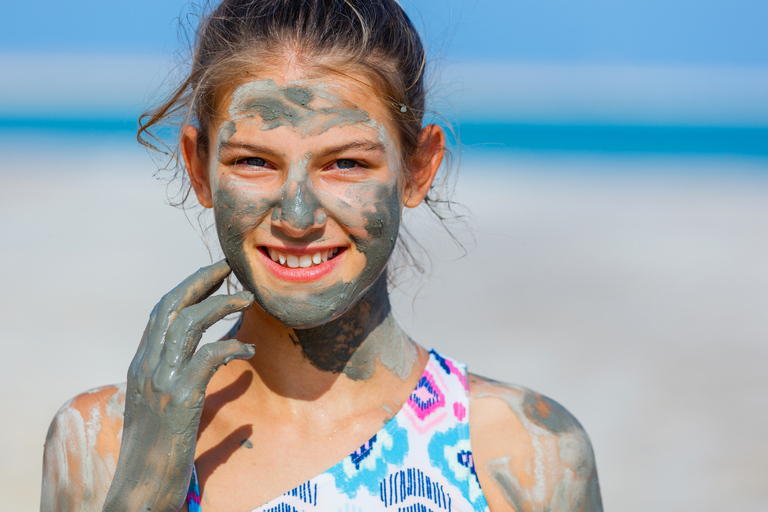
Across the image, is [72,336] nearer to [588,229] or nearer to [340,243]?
[340,243]

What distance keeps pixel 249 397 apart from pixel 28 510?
377 cm

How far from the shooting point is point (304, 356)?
105 inches

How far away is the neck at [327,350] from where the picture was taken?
267 centimetres

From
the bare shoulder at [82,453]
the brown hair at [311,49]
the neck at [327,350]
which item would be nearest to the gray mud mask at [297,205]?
the brown hair at [311,49]

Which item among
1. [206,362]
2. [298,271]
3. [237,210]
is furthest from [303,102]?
[206,362]

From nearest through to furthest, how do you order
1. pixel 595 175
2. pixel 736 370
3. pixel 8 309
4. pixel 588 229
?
pixel 736 370 → pixel 8 309 → pixel 588 229 → pixel 595 175

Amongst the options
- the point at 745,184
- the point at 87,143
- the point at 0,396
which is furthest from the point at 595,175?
the point at 0,396

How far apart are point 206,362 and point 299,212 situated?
515mm

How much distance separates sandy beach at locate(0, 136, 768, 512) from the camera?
6.66m

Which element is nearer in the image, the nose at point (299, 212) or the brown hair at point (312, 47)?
the nose at point (299, 212)

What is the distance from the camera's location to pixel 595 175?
20.2 metres

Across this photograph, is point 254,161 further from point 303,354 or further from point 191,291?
point 303,354

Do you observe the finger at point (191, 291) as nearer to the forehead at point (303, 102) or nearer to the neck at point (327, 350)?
the neck at point (327, 350)

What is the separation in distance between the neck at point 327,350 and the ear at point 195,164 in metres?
0.43
